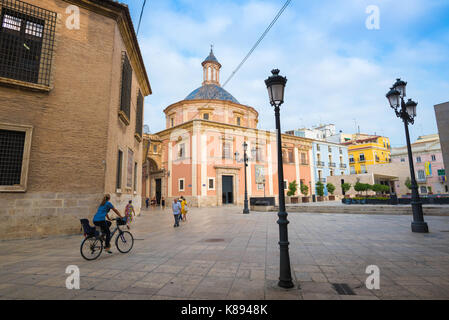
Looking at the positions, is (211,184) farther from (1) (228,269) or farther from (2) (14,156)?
(1) (228,269)

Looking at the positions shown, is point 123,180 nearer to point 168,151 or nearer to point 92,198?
point 92,198

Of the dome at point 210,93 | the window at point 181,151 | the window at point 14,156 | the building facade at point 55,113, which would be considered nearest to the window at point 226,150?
the window at point 181,151

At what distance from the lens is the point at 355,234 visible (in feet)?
27.4

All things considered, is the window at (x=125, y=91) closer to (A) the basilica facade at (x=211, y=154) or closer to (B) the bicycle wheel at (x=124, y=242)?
(B) the bicycle wheel at (x=124, y=242)

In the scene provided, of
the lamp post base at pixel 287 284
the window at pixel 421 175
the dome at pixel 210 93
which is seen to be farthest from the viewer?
the window at pixel 421 175

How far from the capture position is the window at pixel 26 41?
28.0 ft

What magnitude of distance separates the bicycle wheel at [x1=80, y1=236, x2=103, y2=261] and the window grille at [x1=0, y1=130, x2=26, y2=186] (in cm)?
476

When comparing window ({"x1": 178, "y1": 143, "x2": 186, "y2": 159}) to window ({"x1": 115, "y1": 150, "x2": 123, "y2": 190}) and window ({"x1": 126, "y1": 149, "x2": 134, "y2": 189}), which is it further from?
window ({"x1": 115, "y1": 150, "x2": 123, "y2": 190})

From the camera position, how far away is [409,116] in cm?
945

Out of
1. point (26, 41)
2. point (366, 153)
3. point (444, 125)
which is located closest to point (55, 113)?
point (26, 41)

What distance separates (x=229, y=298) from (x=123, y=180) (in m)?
10.6

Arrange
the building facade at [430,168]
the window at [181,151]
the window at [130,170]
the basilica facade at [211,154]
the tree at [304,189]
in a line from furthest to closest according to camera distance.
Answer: the building facade at [430,168] < the tree at [304,189] < the window at [181,151] < the basilica facade at [211,154] < the window at [130,170]

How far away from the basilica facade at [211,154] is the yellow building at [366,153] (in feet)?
72.0
